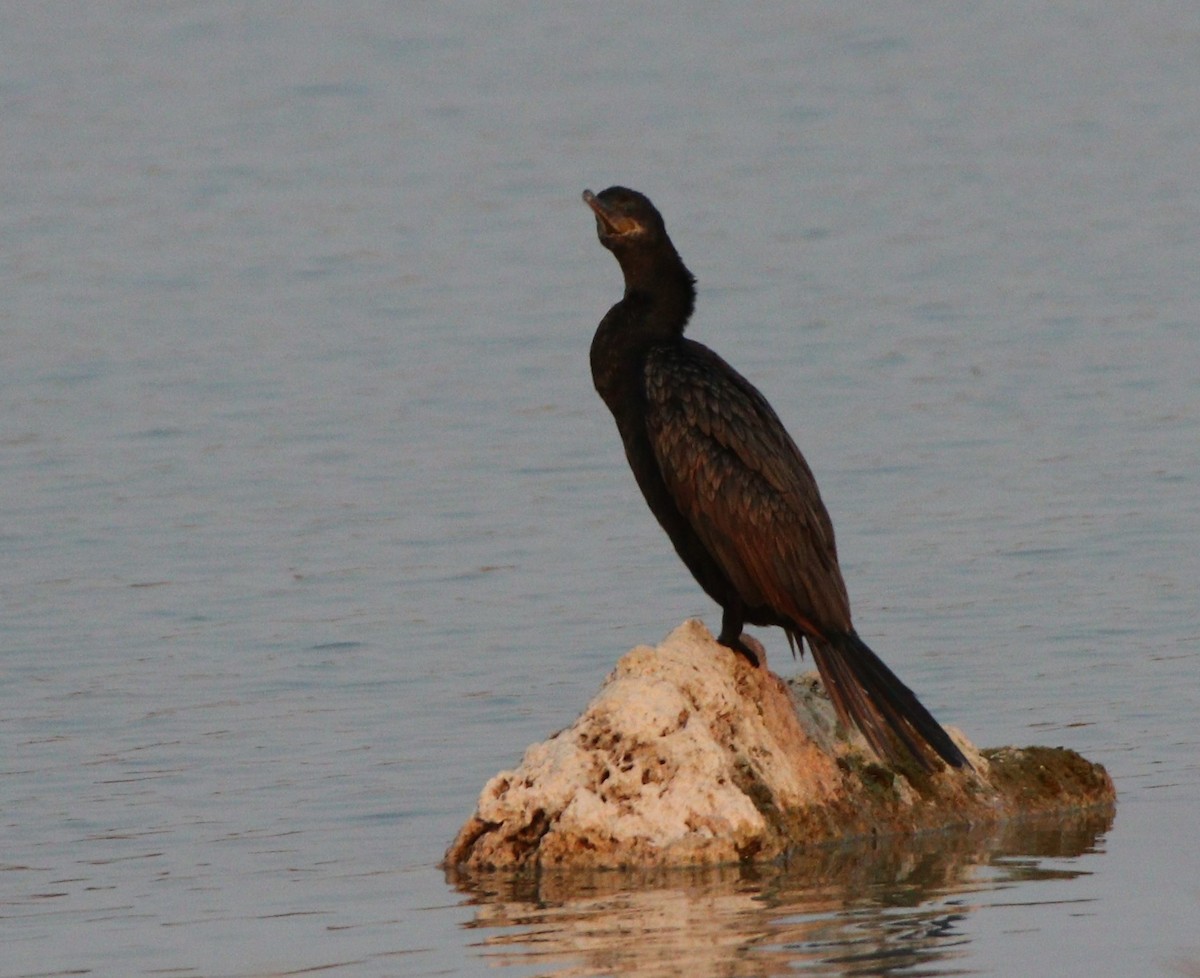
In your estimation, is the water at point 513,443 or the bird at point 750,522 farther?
the bird at point 750,522

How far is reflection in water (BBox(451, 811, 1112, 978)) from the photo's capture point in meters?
6.34

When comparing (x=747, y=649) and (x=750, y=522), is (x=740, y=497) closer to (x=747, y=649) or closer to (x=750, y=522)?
(x=750, y=522)

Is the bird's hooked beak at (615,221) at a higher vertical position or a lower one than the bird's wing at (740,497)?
higher

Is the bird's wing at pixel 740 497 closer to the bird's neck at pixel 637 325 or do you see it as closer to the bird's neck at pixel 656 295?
the bird's neck at pixel 637 325

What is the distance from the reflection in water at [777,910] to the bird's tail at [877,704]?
29cm

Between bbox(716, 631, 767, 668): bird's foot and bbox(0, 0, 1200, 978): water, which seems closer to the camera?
bbox(0, 0, 1200, 978): water

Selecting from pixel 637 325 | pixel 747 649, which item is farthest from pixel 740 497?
pixel 637 325

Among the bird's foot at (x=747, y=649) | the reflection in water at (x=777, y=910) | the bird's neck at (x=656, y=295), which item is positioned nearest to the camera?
the reflection in water at (x=777, y=910)

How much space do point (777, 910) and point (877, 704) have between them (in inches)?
44.8

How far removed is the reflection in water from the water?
24mm

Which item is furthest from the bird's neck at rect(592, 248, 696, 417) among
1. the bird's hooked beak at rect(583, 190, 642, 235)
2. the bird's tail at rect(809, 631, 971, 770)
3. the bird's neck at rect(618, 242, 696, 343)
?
the bird's tail at rect(809, 631, 971, 770)

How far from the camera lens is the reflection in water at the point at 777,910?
634cm

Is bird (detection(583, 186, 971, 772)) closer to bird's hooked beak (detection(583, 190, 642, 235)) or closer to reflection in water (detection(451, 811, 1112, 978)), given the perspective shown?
reflection in water (detection(451, 811, 1112, 978))

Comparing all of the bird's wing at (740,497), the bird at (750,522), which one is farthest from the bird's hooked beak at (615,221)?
the bird's wing at (740,497)
